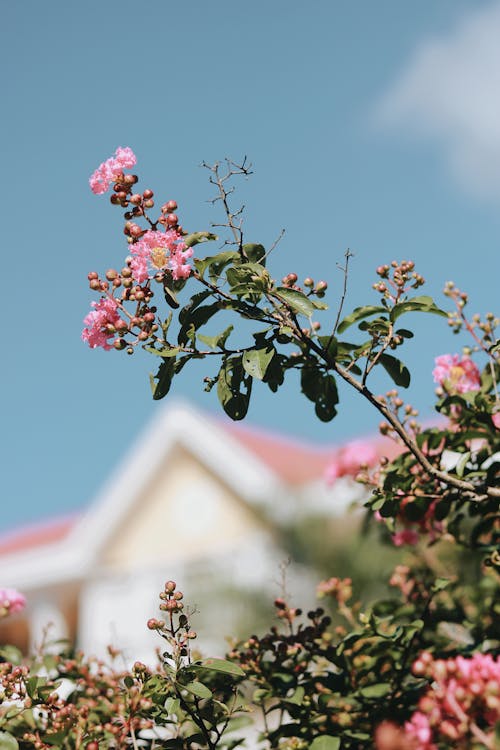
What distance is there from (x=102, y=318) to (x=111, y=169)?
33 centimetres

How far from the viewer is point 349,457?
3.41 m

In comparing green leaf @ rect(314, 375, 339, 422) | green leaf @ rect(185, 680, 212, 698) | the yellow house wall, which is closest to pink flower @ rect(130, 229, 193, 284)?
green leaf @ rect(314, 375, 339, 422)

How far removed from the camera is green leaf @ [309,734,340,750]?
1.79 meters

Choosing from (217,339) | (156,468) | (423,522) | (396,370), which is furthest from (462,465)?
(156,468)

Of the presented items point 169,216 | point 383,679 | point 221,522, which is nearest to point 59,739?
point 383,679

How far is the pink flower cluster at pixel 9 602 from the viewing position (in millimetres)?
2494

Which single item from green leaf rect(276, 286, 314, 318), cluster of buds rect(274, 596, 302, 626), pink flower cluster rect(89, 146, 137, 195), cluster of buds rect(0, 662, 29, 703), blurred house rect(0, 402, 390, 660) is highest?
blurred house rect(0, 402, 390, 660)

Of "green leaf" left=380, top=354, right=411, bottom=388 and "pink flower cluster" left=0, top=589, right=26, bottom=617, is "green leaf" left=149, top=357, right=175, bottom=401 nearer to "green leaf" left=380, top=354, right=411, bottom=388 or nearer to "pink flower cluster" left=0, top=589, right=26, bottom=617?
"green leaf" left=380, top=354, right=411, bottom=388

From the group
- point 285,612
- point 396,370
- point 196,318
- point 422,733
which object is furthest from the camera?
point 285,612

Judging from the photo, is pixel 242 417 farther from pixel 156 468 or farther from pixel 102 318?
pixel 156 468

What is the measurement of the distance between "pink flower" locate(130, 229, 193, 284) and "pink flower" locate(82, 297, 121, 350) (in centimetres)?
8

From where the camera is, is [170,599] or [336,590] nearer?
[170,599]

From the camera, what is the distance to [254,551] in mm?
12492

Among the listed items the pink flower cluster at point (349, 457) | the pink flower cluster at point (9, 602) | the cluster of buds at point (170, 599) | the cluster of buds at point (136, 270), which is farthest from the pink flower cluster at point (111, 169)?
the pink flower cluster at point (349, 457)
